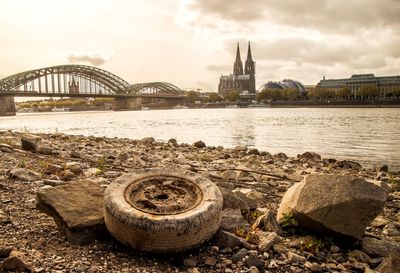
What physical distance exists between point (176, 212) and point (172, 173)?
1.05 meters

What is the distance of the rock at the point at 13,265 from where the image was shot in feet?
11.4

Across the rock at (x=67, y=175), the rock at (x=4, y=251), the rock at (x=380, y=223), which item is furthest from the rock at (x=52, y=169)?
the rock at (x=380, y=223)

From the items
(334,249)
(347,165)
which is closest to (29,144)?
(334,249)

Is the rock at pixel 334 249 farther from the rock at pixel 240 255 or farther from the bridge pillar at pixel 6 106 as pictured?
the bridge pillar at pixel 6 106

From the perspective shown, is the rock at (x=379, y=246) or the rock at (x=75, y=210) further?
the rock at (x=379, y=246)

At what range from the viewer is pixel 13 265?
3486 millimetres

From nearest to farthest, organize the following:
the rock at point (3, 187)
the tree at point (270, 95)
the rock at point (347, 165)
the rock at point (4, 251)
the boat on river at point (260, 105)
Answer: the rock at point (4, 251) < the rock at point (3, 187) < the rock at point (347, 165) < the boat on river at point (260, 105) < the tree at point (270, 95)

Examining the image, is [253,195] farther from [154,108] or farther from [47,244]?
[154,108]

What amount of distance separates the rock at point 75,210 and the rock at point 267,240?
204 centimetres

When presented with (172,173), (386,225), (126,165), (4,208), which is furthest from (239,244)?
(126,165)

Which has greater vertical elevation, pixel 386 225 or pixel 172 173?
pixel 172 173

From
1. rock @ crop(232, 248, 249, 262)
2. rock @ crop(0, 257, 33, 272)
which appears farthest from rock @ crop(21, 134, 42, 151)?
rock @ crop(232, 248, 249, 262)

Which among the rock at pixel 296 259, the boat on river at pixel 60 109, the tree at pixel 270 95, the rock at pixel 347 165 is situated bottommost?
the rock at pixel 347 165

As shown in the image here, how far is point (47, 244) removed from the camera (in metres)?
4.34
